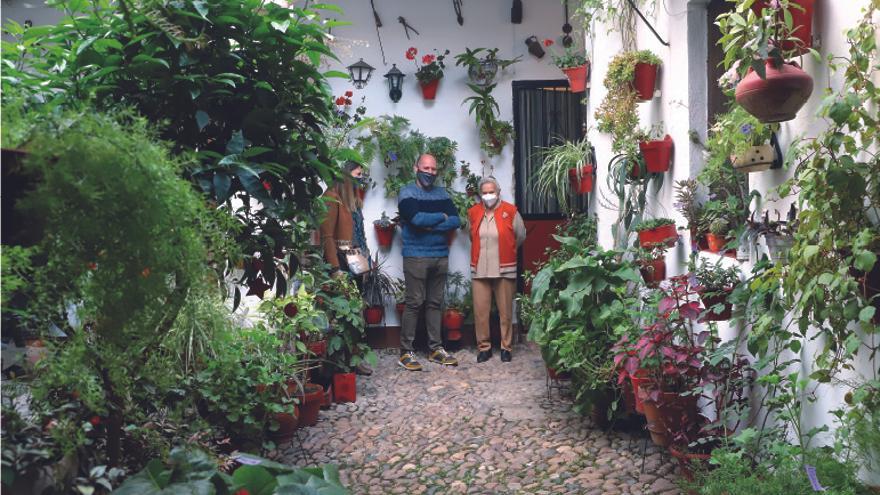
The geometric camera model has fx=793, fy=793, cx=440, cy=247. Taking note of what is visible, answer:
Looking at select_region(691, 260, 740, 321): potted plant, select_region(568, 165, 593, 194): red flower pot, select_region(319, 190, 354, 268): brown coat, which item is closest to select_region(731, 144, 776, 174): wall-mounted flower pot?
select_region(691, 260, 740, 321): potted plant

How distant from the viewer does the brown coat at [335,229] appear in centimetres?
830

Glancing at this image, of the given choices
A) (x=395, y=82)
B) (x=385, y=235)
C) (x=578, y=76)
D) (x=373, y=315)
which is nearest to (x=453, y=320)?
(x=373, y=315)

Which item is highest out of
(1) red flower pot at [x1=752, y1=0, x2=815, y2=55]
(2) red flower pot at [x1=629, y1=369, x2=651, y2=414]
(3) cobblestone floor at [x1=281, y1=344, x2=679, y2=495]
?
(1) red flower pot at [x1=752, y1=0, x2=815, y2=55]

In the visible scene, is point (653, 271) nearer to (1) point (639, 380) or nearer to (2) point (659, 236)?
(2) point (659, 236)

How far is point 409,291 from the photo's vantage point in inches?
379

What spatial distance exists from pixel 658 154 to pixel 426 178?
12.7 feet

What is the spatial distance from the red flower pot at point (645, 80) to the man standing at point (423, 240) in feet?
11.2

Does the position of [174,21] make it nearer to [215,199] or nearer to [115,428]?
[215,199]

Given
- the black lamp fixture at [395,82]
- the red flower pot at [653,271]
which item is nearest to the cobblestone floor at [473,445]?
the red flower pot at [653,271]

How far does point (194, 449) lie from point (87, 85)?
1.47m

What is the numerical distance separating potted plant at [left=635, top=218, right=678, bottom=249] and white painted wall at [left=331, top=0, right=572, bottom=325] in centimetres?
421

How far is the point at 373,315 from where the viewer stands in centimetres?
989

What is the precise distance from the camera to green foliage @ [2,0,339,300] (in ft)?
10.0

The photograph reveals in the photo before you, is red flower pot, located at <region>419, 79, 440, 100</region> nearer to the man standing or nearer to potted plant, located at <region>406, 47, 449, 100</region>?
potted plant, located at <region>406, 47, 449, 100</region>
